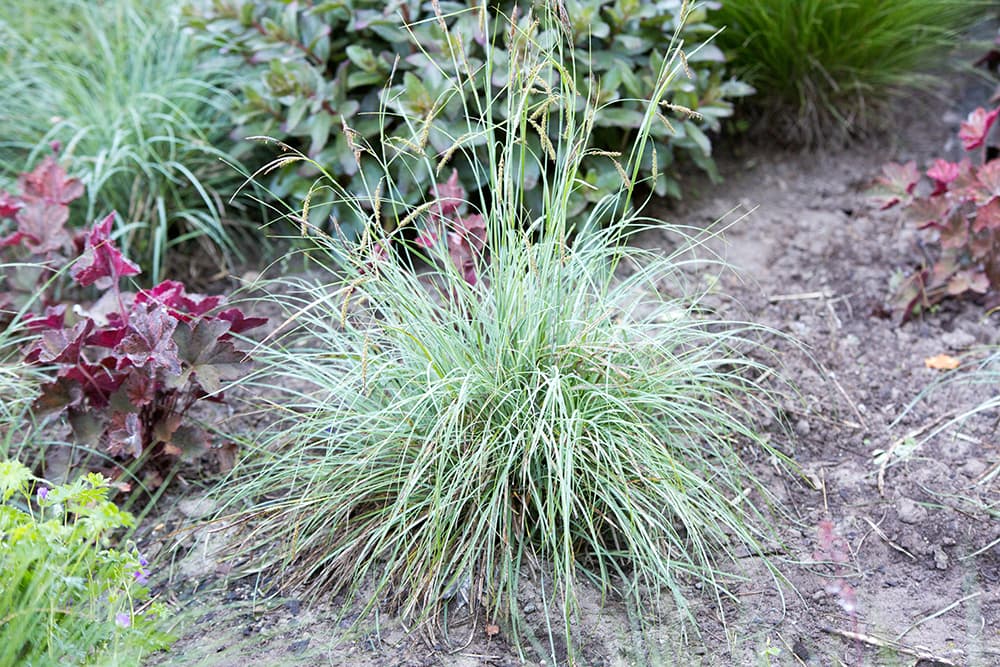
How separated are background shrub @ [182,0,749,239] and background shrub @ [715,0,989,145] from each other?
0.40 metres

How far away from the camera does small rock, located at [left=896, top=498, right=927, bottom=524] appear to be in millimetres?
2486

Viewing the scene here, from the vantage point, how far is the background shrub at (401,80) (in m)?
3.23

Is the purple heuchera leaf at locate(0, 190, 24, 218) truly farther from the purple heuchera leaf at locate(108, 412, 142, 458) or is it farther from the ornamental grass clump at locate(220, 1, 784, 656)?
the ornamental grass clump at locate(220, 1, 784, 656)

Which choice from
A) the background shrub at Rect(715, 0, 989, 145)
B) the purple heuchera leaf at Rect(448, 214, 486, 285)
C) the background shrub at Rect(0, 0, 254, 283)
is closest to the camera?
the purple heuchera leaf at Rect(448, 214, 486, 285)

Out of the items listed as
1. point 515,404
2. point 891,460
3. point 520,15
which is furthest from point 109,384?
point 891,460

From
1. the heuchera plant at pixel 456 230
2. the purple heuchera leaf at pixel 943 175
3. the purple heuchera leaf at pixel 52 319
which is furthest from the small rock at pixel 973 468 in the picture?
the purple heuchera leaf at pixel 52 319

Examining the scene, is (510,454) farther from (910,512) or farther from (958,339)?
(958,339)

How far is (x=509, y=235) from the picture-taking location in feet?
7.68

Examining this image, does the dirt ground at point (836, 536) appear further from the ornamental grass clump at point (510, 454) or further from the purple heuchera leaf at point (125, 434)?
the purple heuchera leaf at point (125, 434)

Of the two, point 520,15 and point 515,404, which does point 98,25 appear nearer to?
point 520,15

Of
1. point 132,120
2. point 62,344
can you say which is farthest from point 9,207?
point 132,120

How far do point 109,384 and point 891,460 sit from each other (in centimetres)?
212

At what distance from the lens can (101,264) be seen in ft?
8.85

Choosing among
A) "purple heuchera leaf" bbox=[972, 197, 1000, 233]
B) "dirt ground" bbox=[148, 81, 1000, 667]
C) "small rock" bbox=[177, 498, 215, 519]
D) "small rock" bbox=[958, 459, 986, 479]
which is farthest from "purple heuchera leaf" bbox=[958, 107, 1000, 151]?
"small rock" bbox=[177, 498, 215, 519]
